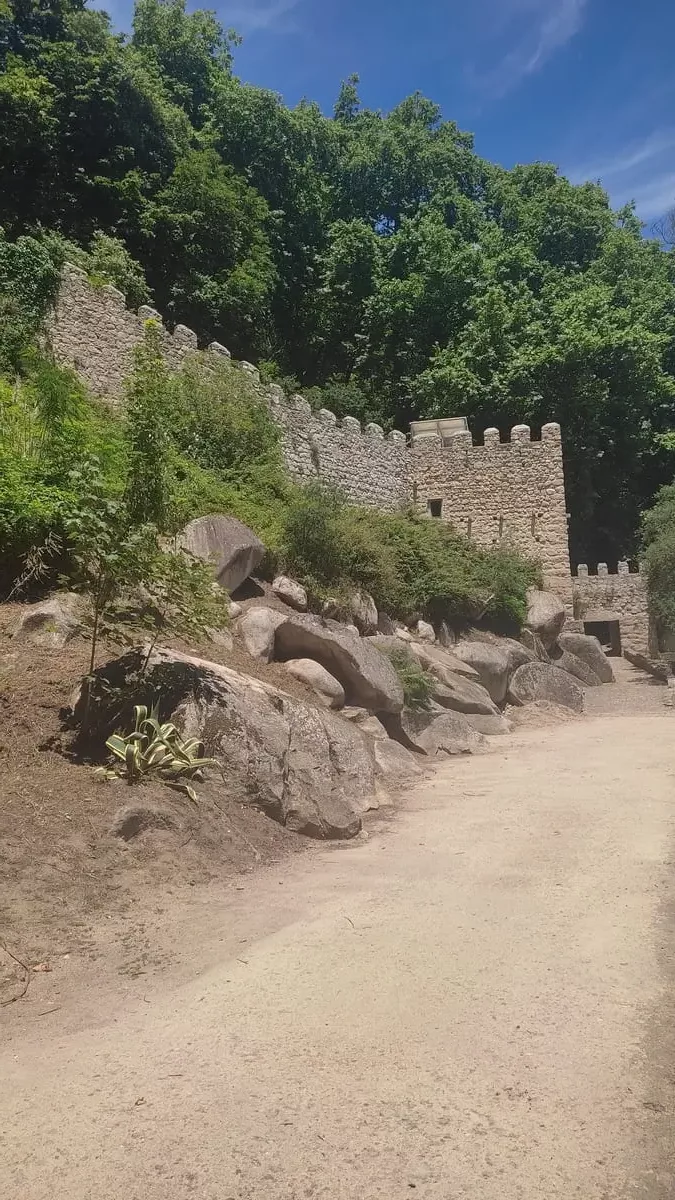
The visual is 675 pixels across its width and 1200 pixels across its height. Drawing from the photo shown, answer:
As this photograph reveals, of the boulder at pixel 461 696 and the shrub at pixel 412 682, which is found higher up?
the shrub at pixel 412 682

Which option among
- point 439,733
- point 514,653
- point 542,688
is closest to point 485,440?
point 514,653

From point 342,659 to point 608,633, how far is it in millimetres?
17885

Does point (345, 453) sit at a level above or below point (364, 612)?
above

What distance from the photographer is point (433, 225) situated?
96.4ft

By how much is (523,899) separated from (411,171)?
34.7 metres

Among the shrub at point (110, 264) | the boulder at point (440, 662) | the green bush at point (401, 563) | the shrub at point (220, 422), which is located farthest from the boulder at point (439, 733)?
the shrub at point (110, 264)

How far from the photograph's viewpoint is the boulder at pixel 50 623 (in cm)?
819

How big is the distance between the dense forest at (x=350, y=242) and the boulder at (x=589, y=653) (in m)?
9.12

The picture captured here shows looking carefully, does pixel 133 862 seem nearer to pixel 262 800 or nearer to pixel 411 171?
pixel 262 800

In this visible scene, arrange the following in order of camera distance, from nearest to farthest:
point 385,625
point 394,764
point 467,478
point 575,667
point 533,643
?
point 394,764
point 385,625
point 533,643
point 575,667
point 467,478

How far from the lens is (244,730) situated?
24.4ft

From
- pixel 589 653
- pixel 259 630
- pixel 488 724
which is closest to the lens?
pixel 259 630

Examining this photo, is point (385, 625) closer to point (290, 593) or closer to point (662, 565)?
point (290, 593)

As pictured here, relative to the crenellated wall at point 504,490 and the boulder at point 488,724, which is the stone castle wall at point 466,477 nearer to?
the crenellated wall at point 504,490
